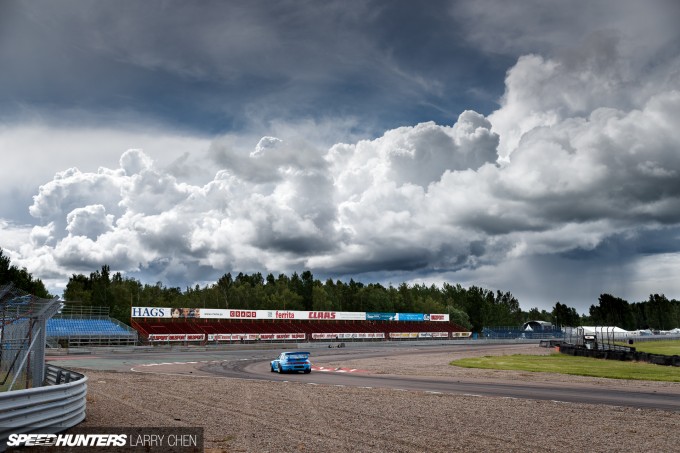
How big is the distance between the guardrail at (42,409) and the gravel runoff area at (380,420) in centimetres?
79

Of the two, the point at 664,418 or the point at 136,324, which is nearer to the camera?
the point at 664,418

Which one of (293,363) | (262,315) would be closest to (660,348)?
(293,363)

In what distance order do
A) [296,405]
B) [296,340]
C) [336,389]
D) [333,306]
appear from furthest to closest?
[333,306], [296,340], [336,389], [296,405]

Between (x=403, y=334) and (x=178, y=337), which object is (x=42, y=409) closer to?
(x=178, y=337)

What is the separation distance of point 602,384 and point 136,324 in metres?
63.8

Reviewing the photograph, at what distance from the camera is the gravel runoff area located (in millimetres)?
10719

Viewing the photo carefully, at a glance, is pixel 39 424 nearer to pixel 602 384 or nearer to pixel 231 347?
pixel 602 384

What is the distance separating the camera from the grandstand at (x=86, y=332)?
59375 mm

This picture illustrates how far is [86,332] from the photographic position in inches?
2488

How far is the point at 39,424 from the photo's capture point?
10250mm

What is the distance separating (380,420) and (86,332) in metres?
59.1

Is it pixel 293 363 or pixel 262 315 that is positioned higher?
pixel 262 315

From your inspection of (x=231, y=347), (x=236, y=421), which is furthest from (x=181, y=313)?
(x=236, y=421)

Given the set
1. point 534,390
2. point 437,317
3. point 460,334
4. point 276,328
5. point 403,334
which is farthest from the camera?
point 437,317
